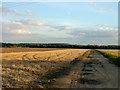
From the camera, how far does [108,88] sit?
19.2 feet

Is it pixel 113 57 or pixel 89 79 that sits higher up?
pixel 89 79

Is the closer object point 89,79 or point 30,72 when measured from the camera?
point 89,79

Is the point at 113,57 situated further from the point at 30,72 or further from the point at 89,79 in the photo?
the point at 30,72

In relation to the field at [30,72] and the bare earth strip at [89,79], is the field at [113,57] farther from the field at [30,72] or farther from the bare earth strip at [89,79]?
the field at [30,72]

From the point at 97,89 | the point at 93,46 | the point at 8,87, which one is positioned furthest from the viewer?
the point at 93,46

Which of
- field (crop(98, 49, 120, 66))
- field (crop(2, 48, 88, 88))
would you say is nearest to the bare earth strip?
field (crop(2, 48, 88, 88))

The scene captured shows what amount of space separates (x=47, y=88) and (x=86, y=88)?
161 cm

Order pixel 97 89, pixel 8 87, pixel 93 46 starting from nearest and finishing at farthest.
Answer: pixel 97 89 → pixel 8 87 → pixel 93 46

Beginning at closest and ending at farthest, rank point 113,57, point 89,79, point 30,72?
point 89,79 < point 30,72 < point 113,57

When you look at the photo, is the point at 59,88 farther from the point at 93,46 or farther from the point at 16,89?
the point at 93,46

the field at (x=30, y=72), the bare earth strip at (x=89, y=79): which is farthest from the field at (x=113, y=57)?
the field at (x=30, y=72)

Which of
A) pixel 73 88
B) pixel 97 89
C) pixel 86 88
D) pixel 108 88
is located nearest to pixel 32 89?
pixel 73 88

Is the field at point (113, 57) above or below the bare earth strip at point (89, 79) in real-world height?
below

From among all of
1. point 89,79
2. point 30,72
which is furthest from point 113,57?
point 30,72
